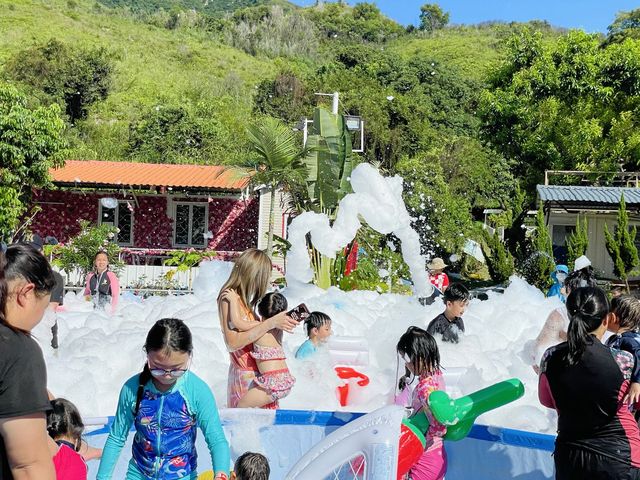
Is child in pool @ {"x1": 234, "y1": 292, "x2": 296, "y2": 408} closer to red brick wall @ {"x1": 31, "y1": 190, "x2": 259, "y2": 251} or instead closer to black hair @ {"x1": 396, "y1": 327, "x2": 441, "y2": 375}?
black hair @ {"x1": 396, "y1": 327, "x2": 441, "y2": 375}

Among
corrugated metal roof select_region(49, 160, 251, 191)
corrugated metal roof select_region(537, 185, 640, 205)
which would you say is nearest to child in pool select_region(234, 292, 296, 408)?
corrugated metal roof select_region(49, 160, 251, 191)

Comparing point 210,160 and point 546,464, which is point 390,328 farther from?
point 210,160

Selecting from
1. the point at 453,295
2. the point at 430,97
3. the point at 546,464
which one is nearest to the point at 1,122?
the point at 453,295

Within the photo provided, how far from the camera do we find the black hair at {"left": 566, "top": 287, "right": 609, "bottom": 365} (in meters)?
3.22

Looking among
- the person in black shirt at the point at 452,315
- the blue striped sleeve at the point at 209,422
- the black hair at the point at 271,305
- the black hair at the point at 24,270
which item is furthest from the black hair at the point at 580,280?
the black hair at the point at 24,270

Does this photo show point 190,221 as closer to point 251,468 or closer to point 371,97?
point 371,97

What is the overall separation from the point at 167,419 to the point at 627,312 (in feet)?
7.93

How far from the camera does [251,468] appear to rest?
333 cm

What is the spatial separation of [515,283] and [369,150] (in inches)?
977

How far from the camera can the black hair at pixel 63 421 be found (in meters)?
3.07

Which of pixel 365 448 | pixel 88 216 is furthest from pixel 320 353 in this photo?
pixel 88 216

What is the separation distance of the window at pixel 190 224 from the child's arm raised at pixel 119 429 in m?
18.6

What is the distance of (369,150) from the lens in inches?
1375

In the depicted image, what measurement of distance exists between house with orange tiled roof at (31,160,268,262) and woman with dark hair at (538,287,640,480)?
57.4ft
